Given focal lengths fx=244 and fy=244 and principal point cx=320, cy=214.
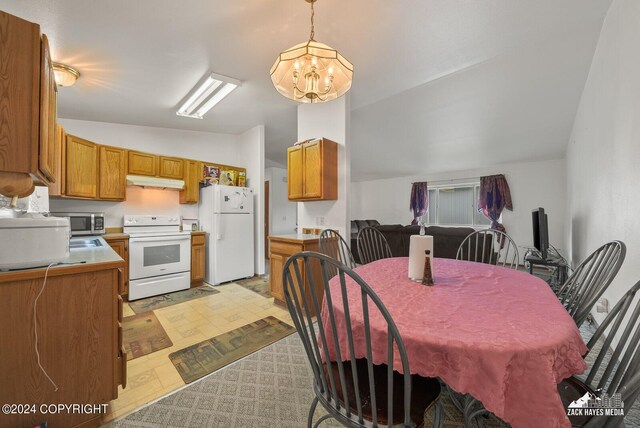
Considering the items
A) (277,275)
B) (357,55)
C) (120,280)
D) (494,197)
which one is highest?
(357,55)

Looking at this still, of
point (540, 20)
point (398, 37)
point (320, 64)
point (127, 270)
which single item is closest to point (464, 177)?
point (540, 20)

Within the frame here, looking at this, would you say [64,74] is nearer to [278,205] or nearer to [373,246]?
[373,246]

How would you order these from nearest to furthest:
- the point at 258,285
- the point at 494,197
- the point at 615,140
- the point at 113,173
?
the point at 615,140 < the point at 113,173 < the point at 258,285 < the point at 494,197

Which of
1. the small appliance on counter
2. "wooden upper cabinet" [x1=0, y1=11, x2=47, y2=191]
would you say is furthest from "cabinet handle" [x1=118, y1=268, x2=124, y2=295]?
"wooden upper cabinet" [x1=0, y1=11, x2=47, y2=191]

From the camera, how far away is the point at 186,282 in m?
3.52

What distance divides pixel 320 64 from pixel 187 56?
1.40 meters

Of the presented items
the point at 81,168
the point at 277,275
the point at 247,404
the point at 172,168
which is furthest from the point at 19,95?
the point at 172,168

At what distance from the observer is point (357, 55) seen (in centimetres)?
230

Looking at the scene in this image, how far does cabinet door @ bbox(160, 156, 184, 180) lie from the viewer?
3.67 m

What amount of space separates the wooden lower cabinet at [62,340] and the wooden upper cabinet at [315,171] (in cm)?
199

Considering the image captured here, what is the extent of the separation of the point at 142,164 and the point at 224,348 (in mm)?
2908

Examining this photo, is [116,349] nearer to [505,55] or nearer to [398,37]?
[398,37]

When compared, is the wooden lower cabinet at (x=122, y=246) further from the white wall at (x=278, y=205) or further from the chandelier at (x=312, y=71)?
the white wall at (x=278, y=205)

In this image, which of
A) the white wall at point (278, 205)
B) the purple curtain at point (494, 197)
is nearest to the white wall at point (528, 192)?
the purple curtain at point (494, 197)
